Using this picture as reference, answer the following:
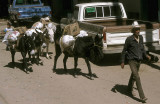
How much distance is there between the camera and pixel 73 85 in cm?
984

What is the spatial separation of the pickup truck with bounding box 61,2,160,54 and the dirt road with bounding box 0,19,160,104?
804 millimetres

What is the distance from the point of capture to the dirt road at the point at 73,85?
8438mm

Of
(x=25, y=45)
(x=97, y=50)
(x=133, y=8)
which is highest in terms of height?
(x=133, y=8)

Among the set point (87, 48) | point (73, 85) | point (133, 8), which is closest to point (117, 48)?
point (87, 48)

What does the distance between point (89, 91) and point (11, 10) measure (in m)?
17.9

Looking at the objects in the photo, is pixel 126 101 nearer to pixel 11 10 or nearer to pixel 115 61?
pixel 115 61

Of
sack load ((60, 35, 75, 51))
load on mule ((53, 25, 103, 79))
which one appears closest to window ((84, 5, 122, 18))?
load on mule ((53, 25, 103, 79))

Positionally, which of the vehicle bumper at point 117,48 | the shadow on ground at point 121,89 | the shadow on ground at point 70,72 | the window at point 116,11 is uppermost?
the window at point 116,11

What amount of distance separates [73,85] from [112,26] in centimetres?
433

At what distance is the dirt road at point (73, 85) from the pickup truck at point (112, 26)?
0.80m

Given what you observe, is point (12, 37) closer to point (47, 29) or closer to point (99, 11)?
point (47, 29)

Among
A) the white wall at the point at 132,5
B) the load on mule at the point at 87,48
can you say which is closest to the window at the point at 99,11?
the load on mule at the point at 87,48

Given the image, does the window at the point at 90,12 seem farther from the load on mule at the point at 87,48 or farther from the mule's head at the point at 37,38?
the load on mule at the point at 87,48

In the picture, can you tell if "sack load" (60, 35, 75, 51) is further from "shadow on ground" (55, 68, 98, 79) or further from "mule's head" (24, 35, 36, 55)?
"mule's head" (24, 35, 36, 55)
